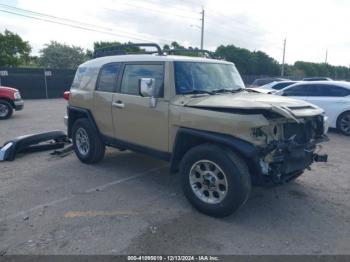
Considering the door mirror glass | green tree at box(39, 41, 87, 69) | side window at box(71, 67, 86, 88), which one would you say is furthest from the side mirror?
green tree at box(39, 41, 87, 69)

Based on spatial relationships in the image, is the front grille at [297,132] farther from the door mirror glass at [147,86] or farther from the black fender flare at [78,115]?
the black fender flare at [78,115]

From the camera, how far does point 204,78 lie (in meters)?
4.73

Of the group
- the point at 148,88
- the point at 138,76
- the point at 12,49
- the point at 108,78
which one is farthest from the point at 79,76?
the point at 12,49

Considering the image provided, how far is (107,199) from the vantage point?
15.0ft

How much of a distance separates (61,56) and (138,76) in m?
52.1

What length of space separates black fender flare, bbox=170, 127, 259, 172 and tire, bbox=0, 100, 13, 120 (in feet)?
33.9

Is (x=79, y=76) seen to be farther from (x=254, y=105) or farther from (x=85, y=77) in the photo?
(x=254, y=105)

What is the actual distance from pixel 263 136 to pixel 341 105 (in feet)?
23.5

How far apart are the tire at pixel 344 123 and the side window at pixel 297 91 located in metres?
1.35

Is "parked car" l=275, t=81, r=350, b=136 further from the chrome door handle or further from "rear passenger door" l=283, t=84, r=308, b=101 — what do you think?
the chrome door handle

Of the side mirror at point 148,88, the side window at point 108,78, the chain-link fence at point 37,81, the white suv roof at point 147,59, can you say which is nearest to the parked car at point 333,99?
the white suv roof at point 147,59

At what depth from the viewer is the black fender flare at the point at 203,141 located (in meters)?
3.57

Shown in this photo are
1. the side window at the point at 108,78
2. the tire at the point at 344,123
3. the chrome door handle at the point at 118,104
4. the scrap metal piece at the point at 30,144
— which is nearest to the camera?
the chrome door handle at the point at 118,104

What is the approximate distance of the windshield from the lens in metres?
4.47
